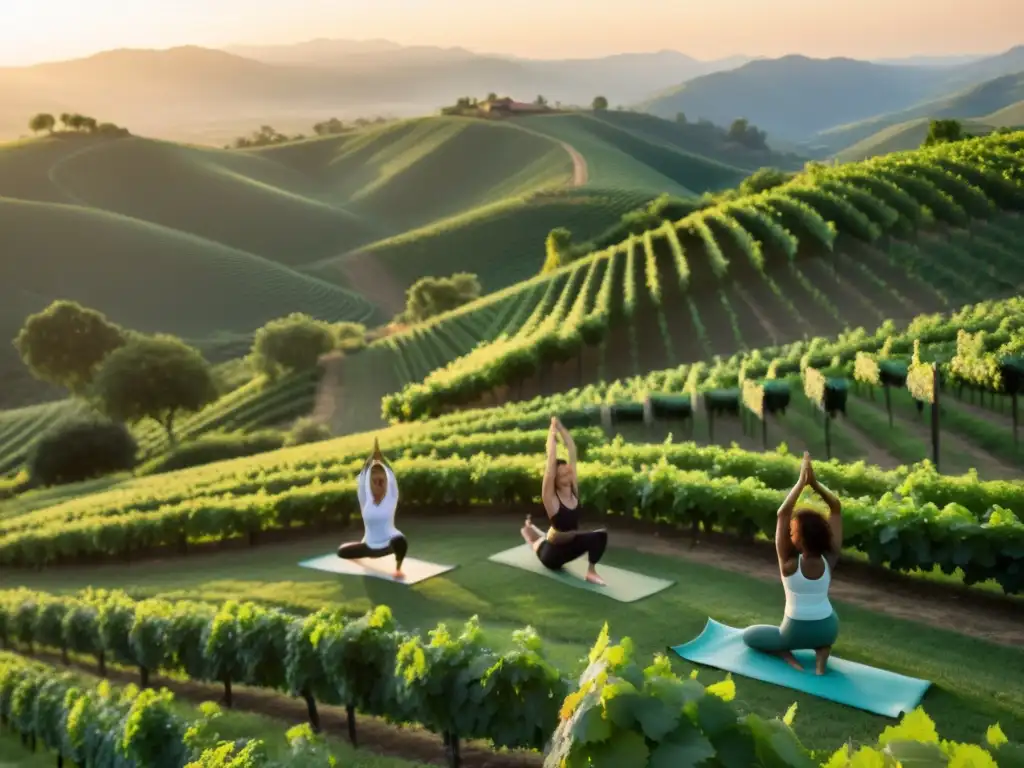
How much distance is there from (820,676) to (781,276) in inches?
1255

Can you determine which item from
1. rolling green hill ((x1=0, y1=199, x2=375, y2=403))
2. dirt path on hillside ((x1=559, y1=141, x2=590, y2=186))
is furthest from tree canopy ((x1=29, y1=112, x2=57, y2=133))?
dirt path on hillside ((x1=559, y1=141, x2=590, y2=186))

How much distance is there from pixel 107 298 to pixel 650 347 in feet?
283

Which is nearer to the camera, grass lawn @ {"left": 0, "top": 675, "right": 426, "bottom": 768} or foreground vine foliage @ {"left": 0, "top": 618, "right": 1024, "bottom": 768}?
foreground vine foliage @ {"left": 0, "top": 618, "right": 1024, "bottom": 768}

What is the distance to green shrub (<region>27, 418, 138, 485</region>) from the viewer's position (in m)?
45.8

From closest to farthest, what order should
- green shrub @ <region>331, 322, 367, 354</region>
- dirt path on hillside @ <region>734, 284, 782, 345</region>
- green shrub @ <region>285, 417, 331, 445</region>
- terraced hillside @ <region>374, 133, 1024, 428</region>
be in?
terraced hillside @ <region>374, 133, 1024, 428</region> < dirt path on hillside @ <region>734, 284, 782, 345</region> < green shrub @ <region>285, 417, 331, 445</region> < green shrub @ <region>331, 322, 367, 354</region>

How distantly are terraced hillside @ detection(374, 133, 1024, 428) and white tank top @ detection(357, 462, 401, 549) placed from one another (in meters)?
18.6

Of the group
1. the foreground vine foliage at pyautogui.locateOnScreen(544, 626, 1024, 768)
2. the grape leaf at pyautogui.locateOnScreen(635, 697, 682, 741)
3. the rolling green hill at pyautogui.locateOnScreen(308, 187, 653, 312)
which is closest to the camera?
the foreground vine foliage at pyautogui.locateOnScreen(544, 626, 1024, 768)

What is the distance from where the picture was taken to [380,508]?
516 inches

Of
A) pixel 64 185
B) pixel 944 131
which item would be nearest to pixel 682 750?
pixel 944 131

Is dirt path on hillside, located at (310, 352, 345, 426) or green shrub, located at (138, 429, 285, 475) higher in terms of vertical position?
dirt path on hillside, located at (310, 352, 345, 426)

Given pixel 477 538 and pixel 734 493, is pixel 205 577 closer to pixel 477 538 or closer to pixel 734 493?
pixel 477 538

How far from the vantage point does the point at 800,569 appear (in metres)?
8.67

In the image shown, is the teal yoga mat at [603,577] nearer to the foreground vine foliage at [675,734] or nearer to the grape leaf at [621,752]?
the foreground vine foliage at [675,734]

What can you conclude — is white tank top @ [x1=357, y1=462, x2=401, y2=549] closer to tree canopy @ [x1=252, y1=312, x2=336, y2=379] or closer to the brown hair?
the brown hair
